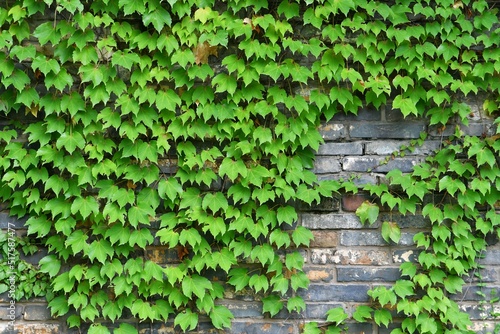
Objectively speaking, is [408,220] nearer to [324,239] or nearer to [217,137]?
[324,239]

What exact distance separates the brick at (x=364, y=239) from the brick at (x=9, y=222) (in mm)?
1629

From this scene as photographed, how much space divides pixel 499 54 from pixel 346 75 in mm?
735

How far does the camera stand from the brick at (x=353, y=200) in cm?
250

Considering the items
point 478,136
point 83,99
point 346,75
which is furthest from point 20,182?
point 478,136

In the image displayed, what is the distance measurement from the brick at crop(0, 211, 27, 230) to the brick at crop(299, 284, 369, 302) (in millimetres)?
1463

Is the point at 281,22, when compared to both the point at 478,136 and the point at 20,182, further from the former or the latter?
the point at 20,182

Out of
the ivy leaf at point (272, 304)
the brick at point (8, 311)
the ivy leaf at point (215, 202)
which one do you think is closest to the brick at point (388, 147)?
the ivy leaf at point (215, 202)

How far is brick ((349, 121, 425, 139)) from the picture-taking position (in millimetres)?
2480

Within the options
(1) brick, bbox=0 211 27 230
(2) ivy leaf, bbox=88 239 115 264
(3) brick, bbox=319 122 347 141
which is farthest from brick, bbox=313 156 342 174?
(1) brick, bbox=0 211 27 230

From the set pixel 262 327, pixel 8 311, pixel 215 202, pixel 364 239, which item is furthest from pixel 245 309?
pixel 8 311

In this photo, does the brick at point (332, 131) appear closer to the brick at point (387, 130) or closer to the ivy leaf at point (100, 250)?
the brick at point (387, 130)

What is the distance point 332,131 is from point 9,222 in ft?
5.59

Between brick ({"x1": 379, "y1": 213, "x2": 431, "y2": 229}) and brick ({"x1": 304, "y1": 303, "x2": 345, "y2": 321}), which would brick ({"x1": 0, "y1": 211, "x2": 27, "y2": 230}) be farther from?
brick ({"x1": 379, "y1": 213, "x2": 431, "y2": 229})

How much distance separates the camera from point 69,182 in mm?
2438
